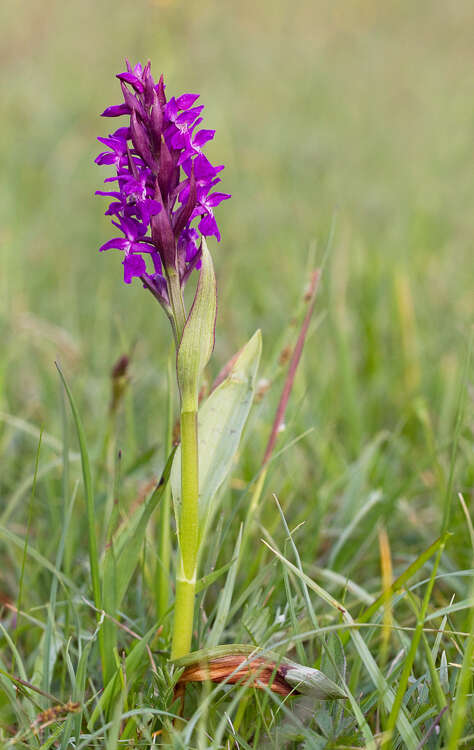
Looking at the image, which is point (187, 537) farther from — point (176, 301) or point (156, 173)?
point (156, 173)

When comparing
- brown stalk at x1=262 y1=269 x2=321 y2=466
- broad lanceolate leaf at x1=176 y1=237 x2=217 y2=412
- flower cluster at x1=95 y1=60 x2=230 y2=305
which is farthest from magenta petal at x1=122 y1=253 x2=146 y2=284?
brown stalk at x1=262 y1=269 x2=321 y2=466

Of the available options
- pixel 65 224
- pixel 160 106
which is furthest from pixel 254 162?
pixel 160 106

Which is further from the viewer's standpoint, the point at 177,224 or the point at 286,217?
the point at 286,217

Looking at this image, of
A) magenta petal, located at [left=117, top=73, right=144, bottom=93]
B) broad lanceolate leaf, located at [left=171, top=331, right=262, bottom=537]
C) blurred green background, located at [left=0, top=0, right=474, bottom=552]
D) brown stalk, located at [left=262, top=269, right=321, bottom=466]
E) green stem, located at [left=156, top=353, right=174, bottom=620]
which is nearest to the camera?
magenta petal, located at [left=117, top=73, right=144, bottom=93]

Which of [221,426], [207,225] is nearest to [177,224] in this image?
[207,225]

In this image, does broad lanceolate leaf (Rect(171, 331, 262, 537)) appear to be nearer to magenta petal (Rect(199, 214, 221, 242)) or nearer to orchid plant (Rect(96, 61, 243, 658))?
orchid plant (Rect(96, 61, 243, 658))

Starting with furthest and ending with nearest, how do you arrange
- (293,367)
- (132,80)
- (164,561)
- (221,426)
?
(293,367)
(164,561)
(221,426)
(132,80)

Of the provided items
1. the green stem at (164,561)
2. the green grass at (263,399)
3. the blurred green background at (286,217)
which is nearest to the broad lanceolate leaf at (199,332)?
the green grass at (263,399)
